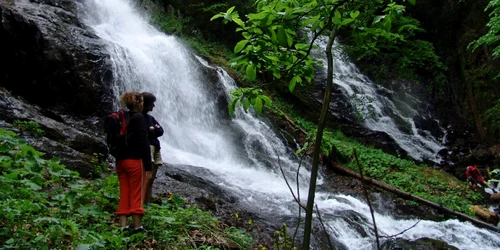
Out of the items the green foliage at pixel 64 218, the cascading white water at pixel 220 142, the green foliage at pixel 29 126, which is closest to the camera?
the green foliage at pixel 64 218

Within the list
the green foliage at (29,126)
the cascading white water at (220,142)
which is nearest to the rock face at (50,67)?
the cascading white water at (220,142)

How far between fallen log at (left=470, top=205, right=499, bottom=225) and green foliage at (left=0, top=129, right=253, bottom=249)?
7.62 metres

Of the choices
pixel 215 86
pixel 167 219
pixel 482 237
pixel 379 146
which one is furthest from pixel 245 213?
pixel 379 146

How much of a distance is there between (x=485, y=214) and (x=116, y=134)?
9.48m

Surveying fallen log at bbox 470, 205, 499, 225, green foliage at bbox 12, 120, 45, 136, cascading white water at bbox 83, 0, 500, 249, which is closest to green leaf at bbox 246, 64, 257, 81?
cascading white water at bbox 83, 0, 500, 249

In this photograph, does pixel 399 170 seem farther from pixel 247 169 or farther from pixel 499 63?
pixel 499 63

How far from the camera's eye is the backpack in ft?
12.7

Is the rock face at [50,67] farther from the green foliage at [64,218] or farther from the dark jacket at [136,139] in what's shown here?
the dark jacket at [136,139]

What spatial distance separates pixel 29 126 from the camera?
6.16 meters

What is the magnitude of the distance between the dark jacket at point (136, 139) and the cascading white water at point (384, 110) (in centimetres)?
1211

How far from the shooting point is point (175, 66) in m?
13.2

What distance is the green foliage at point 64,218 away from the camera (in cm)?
290

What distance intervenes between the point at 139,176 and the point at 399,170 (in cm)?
1051

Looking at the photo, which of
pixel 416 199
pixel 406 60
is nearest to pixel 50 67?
pixel 416 199
